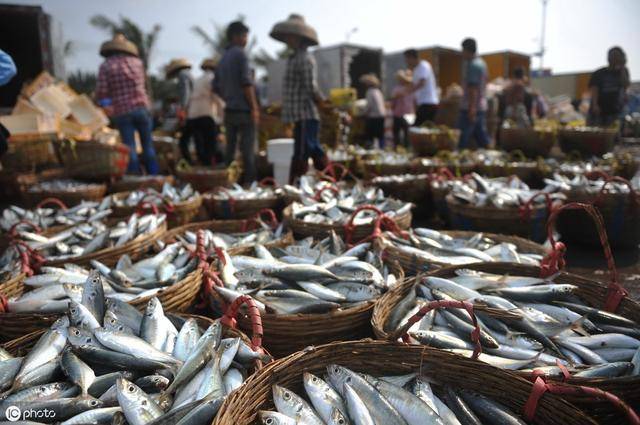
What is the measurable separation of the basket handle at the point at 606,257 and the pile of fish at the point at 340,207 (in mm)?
1426

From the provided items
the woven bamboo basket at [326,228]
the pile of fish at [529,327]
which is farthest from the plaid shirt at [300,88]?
the pile of fish at [529,327]

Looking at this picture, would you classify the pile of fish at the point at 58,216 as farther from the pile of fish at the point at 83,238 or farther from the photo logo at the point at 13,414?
the photo logo at the point at 13,414

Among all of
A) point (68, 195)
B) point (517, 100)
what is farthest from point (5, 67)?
point (517, 100)

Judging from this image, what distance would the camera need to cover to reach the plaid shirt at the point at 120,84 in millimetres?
6719

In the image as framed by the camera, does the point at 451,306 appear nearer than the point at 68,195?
Yes

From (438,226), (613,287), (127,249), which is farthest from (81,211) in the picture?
(613,287)

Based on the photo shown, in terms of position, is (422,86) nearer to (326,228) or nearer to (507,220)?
(507,220)

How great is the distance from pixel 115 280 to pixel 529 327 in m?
2.51

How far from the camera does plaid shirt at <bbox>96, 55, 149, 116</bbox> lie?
6719 millimetres

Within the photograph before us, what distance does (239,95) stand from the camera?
21.4ft

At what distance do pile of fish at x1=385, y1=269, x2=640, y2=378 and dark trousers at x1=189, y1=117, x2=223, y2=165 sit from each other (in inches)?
253

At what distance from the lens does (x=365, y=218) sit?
3855 mm

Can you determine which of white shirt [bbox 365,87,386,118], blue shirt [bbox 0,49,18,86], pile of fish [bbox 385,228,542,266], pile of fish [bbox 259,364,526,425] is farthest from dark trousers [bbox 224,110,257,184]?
pile of fish [bbox 259,364,526,425]

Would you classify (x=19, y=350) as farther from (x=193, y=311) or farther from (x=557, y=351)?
(x=557, y=351)
